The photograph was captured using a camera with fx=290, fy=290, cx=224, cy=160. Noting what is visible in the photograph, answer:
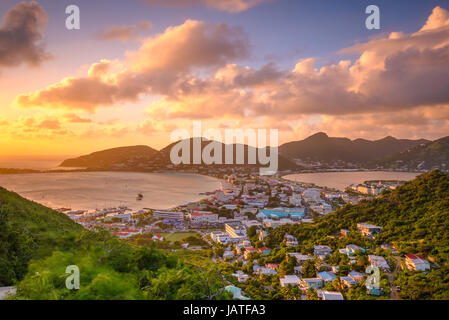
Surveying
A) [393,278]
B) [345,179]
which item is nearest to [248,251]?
[393,278]

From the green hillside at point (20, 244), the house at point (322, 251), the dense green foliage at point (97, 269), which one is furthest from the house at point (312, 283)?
the green hillside at point (20, 244)

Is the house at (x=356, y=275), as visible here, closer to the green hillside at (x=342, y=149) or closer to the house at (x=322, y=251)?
the house at (x=322, y=251)

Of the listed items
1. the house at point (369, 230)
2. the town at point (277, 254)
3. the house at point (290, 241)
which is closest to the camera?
the town at point (277, 254)

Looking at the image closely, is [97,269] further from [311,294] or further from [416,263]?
[416,263]

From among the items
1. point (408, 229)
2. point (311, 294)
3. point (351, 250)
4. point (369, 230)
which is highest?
point (408, 229)

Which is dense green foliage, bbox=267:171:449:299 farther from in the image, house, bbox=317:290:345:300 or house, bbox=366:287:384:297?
house, bbox=317:290:345:300

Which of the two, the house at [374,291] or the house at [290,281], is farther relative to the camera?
the house at [290,281]
